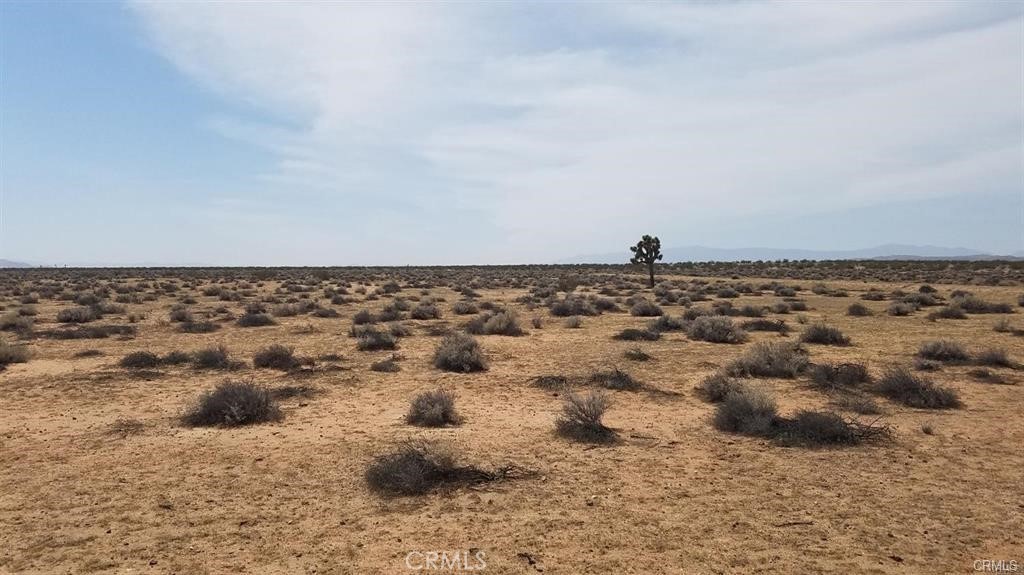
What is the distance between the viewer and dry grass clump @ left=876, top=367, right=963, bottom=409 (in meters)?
10.3

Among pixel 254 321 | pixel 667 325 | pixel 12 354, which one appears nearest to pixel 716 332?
pixel 667 325

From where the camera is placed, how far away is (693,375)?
44.5 ft

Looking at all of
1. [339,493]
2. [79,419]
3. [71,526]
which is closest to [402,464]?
[339,493]

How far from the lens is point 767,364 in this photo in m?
13.2

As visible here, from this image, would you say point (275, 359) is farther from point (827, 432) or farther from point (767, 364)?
point (827, 432)

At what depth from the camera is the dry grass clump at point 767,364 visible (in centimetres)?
1297

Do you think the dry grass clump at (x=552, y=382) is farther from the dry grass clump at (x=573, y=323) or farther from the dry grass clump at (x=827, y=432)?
the dry grass clump at (x=573, y=323)

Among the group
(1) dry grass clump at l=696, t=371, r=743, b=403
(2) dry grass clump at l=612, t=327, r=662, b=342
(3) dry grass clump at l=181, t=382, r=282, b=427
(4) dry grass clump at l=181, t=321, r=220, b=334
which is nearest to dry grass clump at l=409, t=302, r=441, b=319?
(4) dry grass clump at l=181, t=321, r=220, b=334

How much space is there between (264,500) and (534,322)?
16426mm

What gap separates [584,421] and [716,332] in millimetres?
10884

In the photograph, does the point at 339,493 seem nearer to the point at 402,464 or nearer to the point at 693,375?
the point at 402,464

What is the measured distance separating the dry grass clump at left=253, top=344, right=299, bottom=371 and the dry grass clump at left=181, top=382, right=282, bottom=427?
14.6 feet

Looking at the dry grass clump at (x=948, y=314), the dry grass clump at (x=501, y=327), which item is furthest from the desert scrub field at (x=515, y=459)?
the dry grass clump at (x=948, y=314)

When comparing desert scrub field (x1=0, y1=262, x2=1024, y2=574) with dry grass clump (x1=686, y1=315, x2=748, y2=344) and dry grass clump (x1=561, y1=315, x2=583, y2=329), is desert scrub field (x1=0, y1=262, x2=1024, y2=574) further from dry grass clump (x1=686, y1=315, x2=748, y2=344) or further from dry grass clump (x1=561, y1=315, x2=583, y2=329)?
dry grass clump (x1=561, y1=315, x2=583, y2=329)
